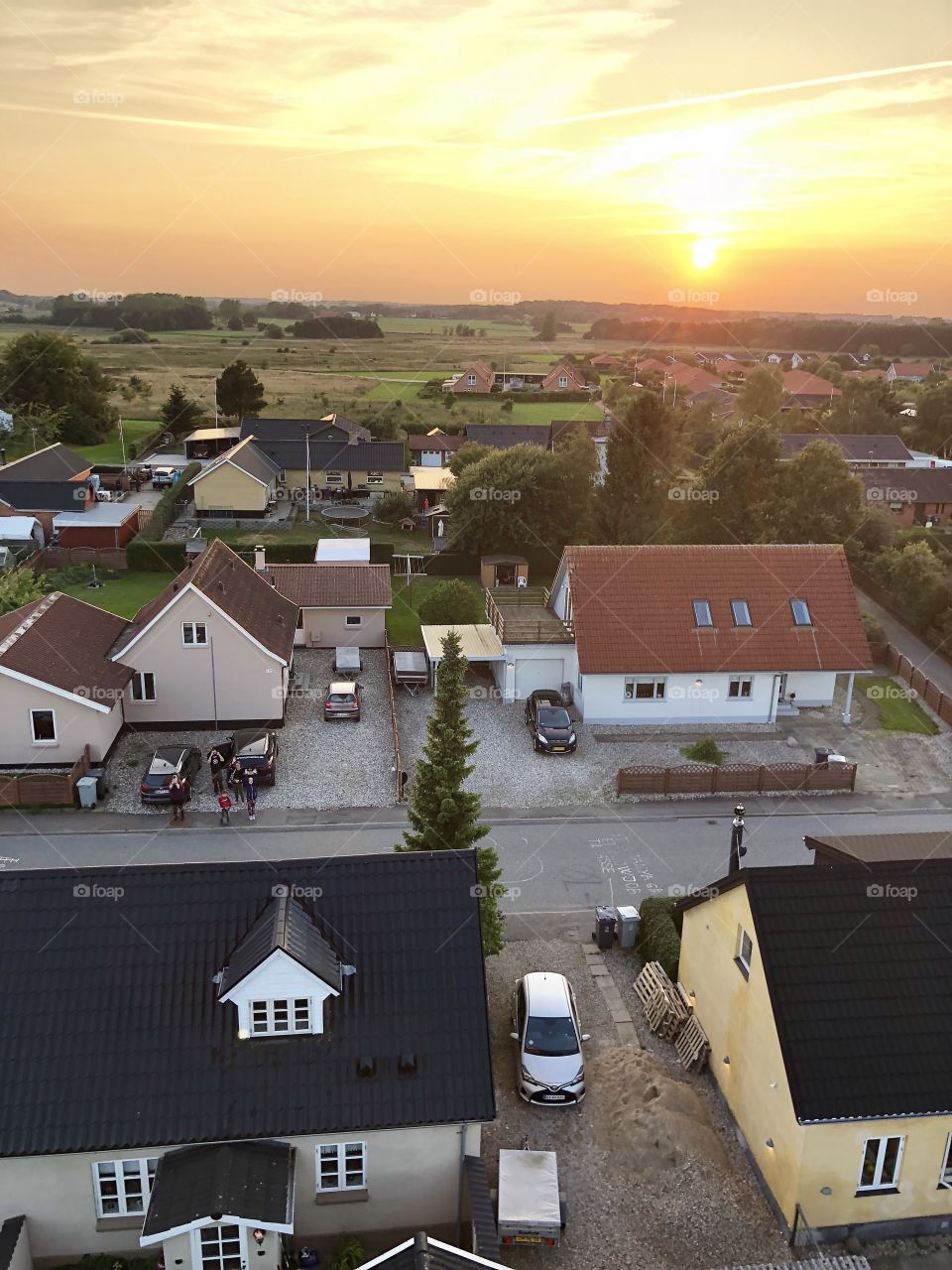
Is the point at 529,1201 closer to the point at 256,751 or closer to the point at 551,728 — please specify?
the point at 256,751

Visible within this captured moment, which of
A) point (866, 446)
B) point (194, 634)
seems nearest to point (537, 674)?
point (194, 634)

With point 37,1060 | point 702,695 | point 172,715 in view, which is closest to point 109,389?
point 172,715

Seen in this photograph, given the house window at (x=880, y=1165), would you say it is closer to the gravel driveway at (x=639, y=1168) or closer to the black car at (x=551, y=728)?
the gravel driveway at (x=639, y=1168)

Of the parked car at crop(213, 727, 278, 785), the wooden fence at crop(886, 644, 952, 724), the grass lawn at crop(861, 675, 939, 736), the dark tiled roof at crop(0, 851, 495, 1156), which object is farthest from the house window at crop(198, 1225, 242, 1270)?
the wooden fence at crop(886, 644, 952, 724)

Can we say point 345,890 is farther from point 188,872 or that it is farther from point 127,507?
point 127,507

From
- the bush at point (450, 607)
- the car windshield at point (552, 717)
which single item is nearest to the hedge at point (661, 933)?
the car windshield at point (552, 717)
